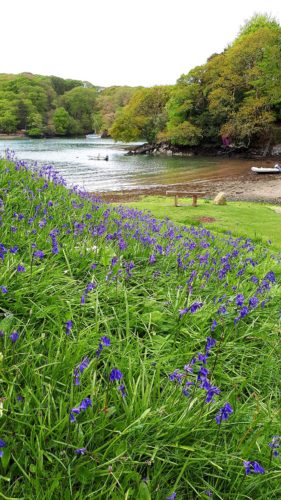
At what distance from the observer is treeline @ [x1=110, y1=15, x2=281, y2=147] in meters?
51.8

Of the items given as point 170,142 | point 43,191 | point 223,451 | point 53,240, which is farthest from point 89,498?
point 170,142

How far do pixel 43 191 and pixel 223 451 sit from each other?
4676 mm

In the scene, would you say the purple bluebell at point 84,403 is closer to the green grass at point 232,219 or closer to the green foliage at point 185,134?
the green grass at point 232,219

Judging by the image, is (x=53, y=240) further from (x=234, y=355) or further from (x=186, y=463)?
(x=186, y=463)

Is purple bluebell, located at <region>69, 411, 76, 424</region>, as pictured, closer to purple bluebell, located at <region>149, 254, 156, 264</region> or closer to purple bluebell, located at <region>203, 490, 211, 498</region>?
purple bluebell, located at <region>203, 490, 211, 498</region>

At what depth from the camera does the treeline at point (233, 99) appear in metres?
51.8

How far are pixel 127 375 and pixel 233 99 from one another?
59.2 metres

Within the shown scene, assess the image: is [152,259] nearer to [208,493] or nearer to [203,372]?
[203,372]

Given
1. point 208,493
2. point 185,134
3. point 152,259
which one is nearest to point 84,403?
point 208,493

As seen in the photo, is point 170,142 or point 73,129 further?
point 73,129

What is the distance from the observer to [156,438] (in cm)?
201

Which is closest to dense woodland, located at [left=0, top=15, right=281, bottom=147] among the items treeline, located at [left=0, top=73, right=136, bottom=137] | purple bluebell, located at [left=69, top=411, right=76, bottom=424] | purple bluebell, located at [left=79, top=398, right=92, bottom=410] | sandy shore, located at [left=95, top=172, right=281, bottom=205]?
sandy shore, located at [left=95, top=172, right=281, bottom=205]

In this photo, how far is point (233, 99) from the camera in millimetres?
55031

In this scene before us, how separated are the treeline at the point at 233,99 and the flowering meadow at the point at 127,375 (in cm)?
5305
